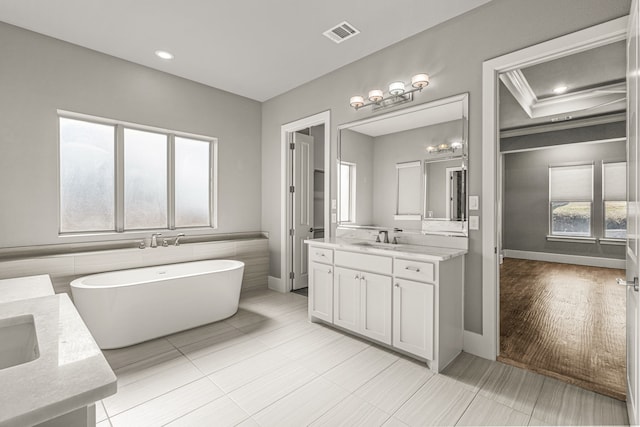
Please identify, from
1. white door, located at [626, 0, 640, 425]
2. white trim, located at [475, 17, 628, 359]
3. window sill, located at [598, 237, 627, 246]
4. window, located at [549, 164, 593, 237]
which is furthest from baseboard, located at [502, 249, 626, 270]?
white door, located at [626, 0, 640, 425]

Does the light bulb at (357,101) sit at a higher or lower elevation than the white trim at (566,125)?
lower

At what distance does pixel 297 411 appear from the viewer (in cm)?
184

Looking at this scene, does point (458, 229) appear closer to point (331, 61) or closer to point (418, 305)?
point (418, 305)

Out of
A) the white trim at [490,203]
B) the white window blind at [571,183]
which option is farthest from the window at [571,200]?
the white trim at [490,203]

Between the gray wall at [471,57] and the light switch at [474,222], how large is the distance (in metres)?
0.04

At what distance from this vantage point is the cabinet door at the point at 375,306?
8.23 ft

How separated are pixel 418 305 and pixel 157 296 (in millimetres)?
2336

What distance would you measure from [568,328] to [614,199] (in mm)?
4375

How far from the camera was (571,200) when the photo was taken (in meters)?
6.18

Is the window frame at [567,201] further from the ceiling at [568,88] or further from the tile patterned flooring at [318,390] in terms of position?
the tile patterned flooring at [318,390]

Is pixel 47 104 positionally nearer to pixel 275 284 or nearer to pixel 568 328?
pixel 275 284

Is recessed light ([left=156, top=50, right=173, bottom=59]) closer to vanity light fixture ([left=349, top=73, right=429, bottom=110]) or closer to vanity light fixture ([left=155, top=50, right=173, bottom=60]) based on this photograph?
vanity light fixture ([left=155, top=50, right=173, bottom=60])

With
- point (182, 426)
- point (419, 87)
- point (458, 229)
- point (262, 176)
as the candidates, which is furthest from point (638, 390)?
point (262, 176)

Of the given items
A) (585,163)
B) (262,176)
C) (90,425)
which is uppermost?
(585,163)
